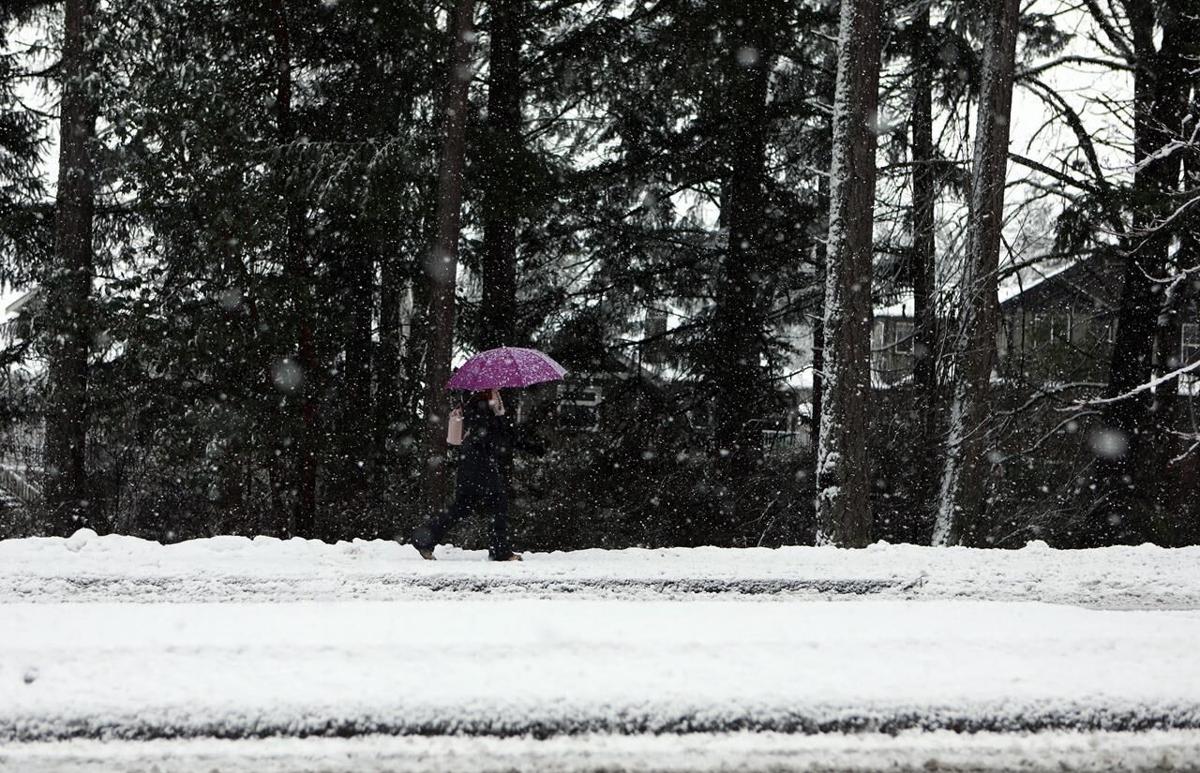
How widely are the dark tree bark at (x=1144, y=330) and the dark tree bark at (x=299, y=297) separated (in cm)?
1176

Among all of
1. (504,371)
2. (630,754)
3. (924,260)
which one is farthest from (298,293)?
(630,754)

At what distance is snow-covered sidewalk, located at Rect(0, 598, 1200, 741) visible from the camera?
4.34 m

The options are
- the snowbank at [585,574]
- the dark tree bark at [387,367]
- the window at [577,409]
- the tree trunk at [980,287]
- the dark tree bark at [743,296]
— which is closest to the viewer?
the snowbank at [585,574]

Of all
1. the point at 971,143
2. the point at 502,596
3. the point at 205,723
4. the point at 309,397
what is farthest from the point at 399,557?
the point at 971,143

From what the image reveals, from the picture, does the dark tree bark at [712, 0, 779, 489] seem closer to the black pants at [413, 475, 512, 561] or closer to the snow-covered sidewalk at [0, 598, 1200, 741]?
the black pants at [413, 475, 512, 561]

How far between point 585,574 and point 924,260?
33.1 feet

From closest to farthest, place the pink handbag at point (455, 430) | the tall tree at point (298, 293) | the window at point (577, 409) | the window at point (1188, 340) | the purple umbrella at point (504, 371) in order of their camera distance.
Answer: the purple umbrella at point (504, 371), the pink handbag at point (455, 430), the tall tree at point (298, 293), the window at point (577, 409), the window at point (1188, 340)

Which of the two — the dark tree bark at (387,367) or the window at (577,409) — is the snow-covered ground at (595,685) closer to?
the dark tree bark at (387,367)

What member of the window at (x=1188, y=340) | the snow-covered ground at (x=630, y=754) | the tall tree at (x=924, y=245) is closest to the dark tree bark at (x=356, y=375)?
the tall tree at (x=924, y=245)

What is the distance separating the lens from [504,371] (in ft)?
28.9

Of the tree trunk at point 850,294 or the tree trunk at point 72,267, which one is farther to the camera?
the tree trunk at point 72,267

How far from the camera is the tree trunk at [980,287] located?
43.3 feet

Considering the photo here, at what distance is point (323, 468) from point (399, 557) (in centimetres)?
744

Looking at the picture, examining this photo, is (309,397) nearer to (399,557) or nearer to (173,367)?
(173,367)
